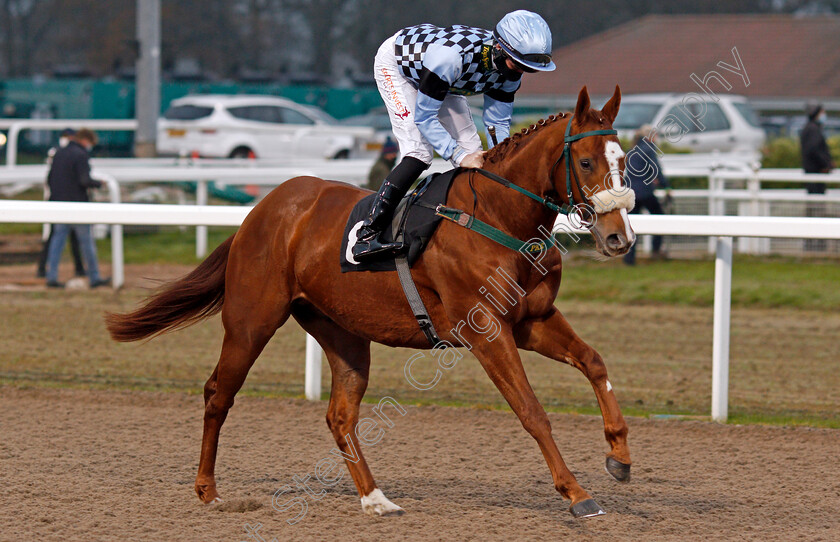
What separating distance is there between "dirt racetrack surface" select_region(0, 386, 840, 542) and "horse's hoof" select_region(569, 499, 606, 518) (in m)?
0.24

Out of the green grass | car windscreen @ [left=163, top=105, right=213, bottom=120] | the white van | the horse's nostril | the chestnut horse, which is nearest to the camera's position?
the horse's nostril

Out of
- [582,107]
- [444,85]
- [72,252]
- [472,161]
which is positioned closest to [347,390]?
[472,161]

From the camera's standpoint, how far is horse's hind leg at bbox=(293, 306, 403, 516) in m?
4.50

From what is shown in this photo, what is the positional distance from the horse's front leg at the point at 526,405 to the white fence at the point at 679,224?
2.17 meters

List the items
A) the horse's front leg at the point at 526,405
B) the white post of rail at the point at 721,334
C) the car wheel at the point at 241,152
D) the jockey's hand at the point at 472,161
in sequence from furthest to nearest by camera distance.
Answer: the car wheel at the point at 241,152, the white post of rail at the point at 721,334, the jockey's hand at the point at 472,161, the horse's front leg at the point at 526,405

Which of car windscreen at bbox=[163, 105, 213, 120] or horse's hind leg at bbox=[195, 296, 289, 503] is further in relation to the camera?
car windscreen at bbox=[163, 105, 213, 120]

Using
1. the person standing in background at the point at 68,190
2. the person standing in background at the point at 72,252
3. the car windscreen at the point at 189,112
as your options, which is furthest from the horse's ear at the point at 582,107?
the car windscreen at the point at 189,112

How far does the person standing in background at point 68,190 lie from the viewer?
10977mm

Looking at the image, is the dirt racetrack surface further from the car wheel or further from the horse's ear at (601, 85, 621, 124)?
the car wheel

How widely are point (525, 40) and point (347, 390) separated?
165 cm

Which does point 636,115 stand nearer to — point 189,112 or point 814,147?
point 814,147

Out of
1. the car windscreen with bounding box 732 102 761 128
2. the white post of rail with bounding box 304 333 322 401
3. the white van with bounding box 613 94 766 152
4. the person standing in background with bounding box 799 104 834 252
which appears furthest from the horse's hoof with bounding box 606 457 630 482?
the car windscreen with bounding box 732 102 761 128

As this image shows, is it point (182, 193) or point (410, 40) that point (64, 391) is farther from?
point (182, 193)

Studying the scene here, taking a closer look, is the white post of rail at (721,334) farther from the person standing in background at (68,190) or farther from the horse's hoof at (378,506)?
the person standing in background at (68,190)
